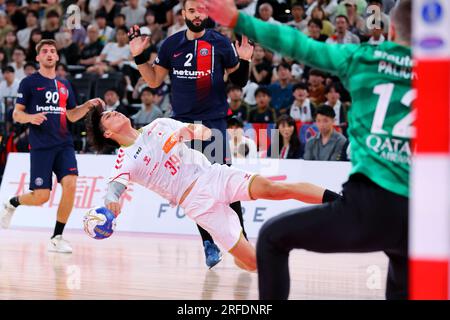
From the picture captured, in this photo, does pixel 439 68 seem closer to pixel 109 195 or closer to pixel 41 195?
pixel 109 195

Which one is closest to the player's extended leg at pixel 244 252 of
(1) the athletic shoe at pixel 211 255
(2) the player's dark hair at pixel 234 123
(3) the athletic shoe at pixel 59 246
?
(1) the athletic shoe at pixel 211 255

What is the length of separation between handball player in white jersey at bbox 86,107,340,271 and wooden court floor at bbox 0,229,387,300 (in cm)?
53

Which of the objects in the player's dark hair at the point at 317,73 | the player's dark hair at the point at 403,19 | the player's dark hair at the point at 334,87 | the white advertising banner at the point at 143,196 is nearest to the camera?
the player's dark hair at the point at 403,19

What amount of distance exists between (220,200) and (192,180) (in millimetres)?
345

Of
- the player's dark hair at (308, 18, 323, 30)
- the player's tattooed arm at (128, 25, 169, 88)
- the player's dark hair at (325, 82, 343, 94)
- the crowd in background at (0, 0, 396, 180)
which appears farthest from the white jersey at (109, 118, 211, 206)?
the player's dark hair at (308, 18, 323, 30)

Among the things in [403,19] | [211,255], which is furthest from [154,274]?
[403,19]

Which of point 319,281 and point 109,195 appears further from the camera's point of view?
point 319,281

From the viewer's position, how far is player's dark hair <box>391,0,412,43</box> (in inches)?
159

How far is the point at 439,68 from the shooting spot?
2674mm

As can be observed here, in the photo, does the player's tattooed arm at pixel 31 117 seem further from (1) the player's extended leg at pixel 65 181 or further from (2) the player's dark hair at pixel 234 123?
(2) the player's dark hair at pixel 234 123

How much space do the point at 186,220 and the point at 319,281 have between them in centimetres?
A: 487

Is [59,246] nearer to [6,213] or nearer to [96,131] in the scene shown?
[6,213]

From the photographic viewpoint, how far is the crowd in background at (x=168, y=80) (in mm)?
13078
